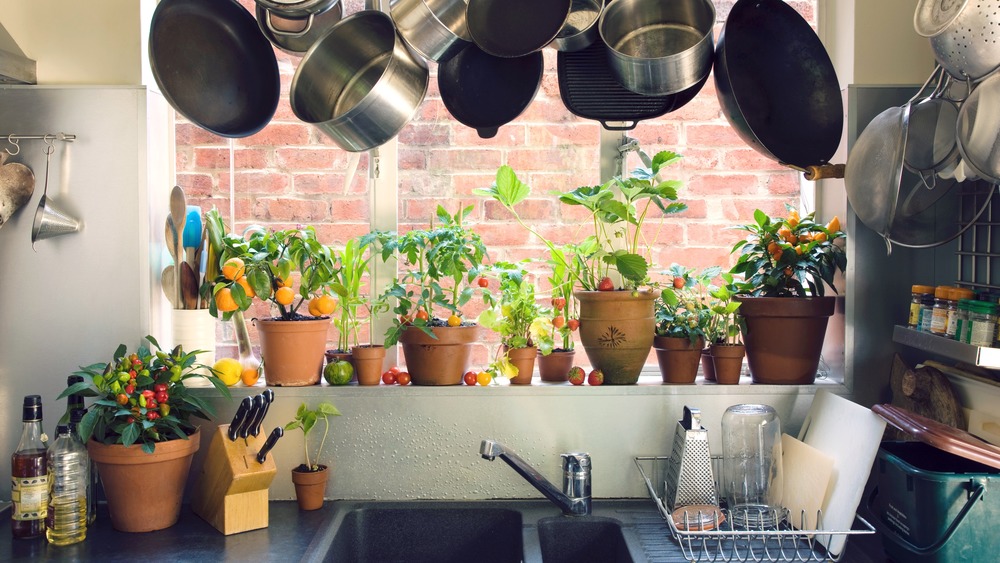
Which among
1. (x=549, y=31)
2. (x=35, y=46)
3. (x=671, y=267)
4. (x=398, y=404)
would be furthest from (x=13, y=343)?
(x=671, y=267)

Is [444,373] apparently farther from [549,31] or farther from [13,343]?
[13,343]

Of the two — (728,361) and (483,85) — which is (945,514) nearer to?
(728,361)

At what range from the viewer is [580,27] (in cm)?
166

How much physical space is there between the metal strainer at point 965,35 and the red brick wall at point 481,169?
705mm

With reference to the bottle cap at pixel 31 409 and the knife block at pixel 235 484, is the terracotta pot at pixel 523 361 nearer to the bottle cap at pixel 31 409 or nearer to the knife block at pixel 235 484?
the knife block at pixel 235 484

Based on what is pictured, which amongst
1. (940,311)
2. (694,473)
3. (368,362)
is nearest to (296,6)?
(368,362)

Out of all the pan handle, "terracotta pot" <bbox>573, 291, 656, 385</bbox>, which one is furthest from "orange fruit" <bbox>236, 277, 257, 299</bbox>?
the pan handle

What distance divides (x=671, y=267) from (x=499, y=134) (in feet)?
1.70

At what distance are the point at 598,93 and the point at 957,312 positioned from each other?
78cm

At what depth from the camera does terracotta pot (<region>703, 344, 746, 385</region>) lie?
1.94 m

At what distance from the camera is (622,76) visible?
1630mm

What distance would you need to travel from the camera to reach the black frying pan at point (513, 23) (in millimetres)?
1567

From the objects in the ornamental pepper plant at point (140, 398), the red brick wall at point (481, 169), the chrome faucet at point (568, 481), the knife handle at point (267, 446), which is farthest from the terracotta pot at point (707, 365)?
the ornamental pepper plant at point (140, 398)

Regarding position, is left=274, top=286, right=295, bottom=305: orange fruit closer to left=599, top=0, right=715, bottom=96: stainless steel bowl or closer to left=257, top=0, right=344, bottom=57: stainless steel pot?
left=257, top=0, right=344, bottom=57: stainless steel pot
